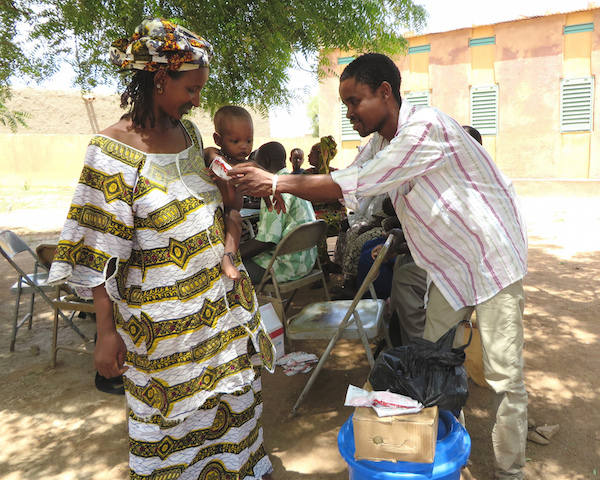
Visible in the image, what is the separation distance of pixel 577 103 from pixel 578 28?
6.40 ft

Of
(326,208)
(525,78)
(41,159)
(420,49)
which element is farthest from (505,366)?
(41,159)

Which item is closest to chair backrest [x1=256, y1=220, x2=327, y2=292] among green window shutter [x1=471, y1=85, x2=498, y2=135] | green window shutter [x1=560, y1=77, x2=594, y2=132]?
green window shutter [x1=471, y1=85, x2=498, y2=135]

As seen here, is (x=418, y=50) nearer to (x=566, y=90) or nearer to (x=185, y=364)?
(x=566, y=90)

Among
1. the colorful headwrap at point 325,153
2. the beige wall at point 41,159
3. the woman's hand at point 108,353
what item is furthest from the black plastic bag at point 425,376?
the beige wall at point 41,159

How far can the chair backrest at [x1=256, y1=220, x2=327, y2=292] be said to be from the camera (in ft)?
11.2

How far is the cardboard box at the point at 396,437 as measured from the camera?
67.6 inches

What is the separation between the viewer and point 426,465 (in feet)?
5.74

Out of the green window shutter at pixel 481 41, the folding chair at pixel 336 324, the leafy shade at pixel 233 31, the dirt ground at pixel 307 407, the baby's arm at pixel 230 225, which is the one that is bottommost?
the dirt ground at pixel 307 407

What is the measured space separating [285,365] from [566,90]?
1285cm

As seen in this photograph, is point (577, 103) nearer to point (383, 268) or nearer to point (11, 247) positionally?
point (383, 268)

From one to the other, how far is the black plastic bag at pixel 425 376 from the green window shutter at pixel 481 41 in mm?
13687

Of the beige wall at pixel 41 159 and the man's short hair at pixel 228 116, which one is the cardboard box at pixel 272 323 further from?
the beige wall at pixel 41 159

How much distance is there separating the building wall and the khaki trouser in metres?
11.4

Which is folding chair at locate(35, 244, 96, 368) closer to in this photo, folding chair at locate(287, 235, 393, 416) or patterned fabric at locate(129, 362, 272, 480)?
folding chair at locate(287, 235, 393, 416)
